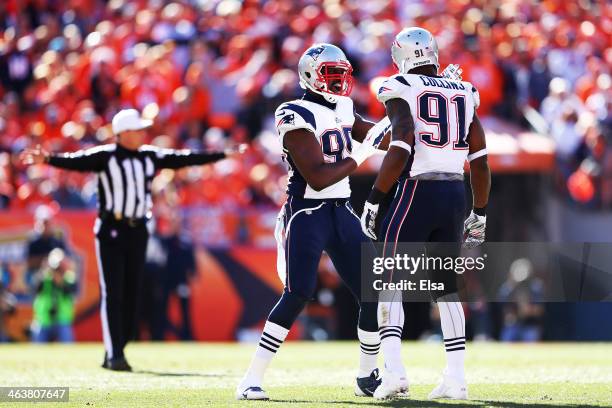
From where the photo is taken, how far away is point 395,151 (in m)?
6.63

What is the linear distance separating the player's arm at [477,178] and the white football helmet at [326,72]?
0.81m

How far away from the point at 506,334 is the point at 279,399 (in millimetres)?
7766

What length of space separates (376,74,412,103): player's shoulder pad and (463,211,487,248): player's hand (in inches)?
35.1

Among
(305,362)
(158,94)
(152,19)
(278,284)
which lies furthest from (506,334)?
(152,19)

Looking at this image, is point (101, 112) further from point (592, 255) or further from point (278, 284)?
point (592, 255)

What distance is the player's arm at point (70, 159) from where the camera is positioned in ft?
31.2

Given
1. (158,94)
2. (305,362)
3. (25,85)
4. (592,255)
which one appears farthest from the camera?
(25,85)

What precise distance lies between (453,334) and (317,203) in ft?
3.58

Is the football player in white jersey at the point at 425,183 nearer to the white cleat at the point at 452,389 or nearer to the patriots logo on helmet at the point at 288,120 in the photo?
the white cleat at the point at 452,389

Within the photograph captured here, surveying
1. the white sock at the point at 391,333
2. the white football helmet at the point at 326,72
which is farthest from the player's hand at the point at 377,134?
the white sock at the point at 391,333

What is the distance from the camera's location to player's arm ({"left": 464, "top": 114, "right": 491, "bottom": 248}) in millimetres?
6941

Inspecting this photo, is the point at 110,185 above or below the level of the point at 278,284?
above

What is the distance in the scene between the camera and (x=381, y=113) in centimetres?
1539

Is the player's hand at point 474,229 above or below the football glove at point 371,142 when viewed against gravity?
below
